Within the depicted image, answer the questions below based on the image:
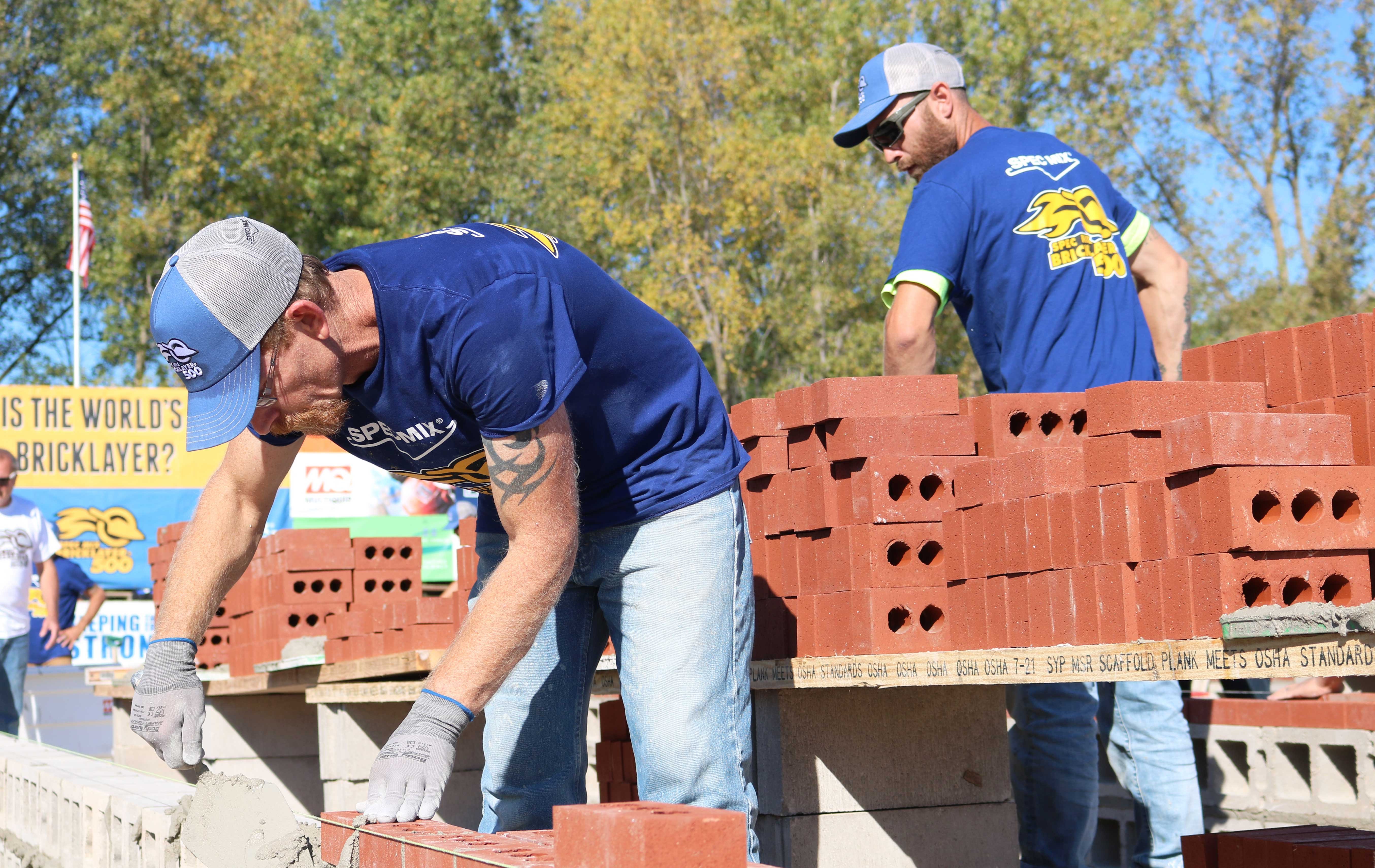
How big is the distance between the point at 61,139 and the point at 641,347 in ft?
106

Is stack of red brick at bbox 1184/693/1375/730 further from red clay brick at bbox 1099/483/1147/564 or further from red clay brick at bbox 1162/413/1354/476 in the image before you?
red clay brick at bbox 1162/413/1354/476

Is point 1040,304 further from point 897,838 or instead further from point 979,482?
point 897,838

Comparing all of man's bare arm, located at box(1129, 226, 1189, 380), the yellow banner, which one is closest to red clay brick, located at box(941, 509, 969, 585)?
man's bare arm, located at box(1129, 226, 1189, 380)

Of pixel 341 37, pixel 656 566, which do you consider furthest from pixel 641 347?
pixel 341 37

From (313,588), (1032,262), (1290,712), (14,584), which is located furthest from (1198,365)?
(14,584)

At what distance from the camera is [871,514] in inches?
161

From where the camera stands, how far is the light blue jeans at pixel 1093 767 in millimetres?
4195

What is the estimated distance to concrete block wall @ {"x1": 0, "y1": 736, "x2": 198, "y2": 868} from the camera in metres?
3.37

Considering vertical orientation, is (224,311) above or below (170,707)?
above

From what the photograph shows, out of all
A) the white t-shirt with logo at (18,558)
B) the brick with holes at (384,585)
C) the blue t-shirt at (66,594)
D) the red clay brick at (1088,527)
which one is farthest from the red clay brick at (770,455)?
the blue t-shirt at (66,594)

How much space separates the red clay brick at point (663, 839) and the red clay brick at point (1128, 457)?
1887 millimetres

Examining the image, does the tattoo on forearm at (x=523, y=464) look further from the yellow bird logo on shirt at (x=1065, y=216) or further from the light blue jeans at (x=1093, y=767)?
the light blue jeans at (x=1093, y=767)

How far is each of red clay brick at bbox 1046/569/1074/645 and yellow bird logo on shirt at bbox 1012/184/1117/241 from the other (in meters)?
1.22

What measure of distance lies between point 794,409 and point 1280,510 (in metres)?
1.76
